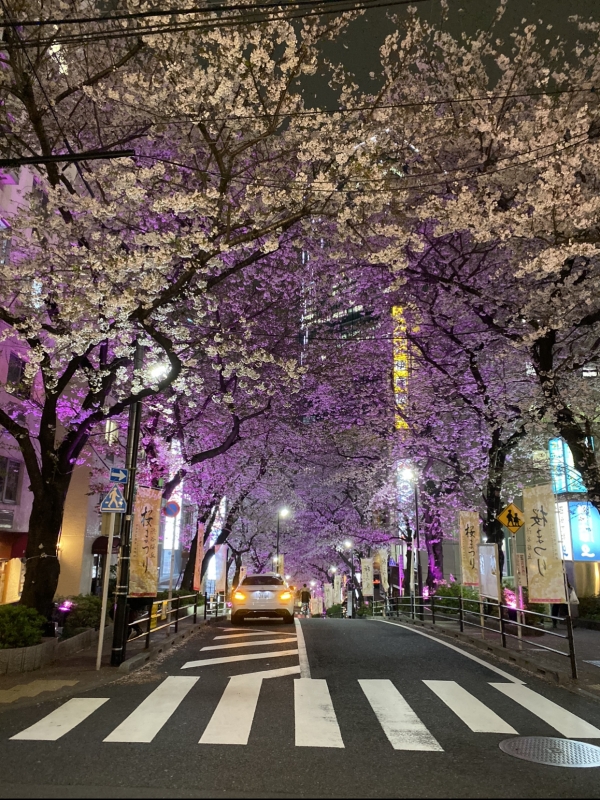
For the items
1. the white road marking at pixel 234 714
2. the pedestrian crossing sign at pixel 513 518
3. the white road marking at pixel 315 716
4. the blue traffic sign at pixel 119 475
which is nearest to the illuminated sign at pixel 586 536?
the pedestrian crossing sign at pixel 513 518

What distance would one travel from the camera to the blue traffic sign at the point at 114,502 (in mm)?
11267

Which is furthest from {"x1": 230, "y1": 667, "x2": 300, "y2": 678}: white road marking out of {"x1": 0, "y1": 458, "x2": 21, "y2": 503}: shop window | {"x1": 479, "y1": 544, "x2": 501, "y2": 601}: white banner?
{"x1": 0, "y1": 458, "x2": 21, "y2": 503}: shop window

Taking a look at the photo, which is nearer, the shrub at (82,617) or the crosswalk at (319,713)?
the crosswalk at (319,713)

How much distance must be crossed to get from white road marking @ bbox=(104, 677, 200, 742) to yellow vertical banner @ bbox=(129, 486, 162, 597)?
3.07 m

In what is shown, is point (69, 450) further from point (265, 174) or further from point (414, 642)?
point (414, 642)

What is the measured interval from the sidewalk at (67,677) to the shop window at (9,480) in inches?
370

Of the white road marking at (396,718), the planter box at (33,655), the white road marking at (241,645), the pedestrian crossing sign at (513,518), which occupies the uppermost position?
the pedestrian crossing sign at (513,518)

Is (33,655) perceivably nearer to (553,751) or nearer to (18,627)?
(18,627)

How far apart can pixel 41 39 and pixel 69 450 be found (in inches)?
309

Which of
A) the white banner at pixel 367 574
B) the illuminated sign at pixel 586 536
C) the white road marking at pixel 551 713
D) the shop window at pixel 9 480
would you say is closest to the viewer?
the white road marking at pixel 551 713

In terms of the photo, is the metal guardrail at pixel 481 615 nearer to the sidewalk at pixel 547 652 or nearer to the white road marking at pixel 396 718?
the sidewalk at pixel 547 652

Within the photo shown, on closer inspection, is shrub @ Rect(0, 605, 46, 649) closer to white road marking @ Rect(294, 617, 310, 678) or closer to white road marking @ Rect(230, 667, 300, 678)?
white road marking @ Rect(230, 667, 300, 678)

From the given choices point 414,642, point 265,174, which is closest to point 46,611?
point 414,642

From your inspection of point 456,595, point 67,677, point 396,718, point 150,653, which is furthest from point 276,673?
point 456,595
